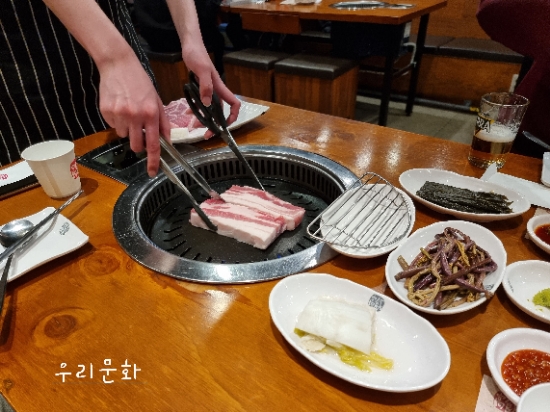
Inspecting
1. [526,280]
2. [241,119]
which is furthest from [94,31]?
[526,280]

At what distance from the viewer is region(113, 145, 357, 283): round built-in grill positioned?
1048 millimetres

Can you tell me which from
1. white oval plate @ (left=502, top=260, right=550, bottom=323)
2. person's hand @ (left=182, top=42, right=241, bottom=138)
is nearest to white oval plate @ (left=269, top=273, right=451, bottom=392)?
white oval plate @ (left=502, top=260, right=550, bottom=323)

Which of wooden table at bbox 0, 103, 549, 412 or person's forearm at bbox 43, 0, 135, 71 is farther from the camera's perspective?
person's forearm at bbox 43, 0, 135, 71

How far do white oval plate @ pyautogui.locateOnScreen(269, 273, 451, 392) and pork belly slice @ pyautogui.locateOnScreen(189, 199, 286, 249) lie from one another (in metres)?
0.32

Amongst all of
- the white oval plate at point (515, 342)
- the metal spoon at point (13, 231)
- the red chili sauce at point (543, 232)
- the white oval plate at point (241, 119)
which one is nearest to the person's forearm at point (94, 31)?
the metal spoon at point (13, 231)

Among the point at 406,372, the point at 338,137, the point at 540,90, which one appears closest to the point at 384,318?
the point at 406,372

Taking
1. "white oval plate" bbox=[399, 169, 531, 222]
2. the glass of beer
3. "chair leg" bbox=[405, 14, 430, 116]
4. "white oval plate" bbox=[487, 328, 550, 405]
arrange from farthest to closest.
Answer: "chair leg" bbox=[405, 14, 430, 116] < the glass of beer < "white oval plate" bbox=[399, 169, 531, 222] < "white oval plate" bbox=[487, 328, 550, 405]

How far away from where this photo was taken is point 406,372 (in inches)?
30.1

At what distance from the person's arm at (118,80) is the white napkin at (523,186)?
1089 mm

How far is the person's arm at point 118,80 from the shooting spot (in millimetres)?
1017

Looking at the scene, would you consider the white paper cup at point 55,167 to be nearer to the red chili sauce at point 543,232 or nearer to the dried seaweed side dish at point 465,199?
the dried seaweed side dish at point 465,199

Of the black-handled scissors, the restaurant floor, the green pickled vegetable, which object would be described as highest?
the black-handled scissors

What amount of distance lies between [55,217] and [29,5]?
103 cm

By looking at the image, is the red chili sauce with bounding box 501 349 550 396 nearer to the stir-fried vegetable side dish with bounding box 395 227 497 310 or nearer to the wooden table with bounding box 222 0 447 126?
the stir-fried vegetable side dish with bounding box 395 227 497 310
